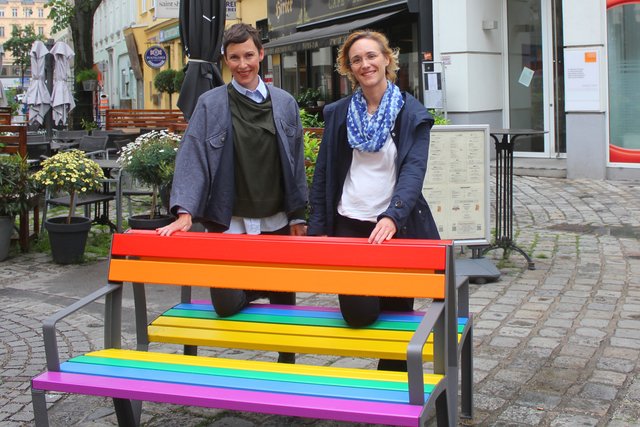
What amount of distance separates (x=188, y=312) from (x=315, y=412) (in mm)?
1469

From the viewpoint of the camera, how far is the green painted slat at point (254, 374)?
3213 mm

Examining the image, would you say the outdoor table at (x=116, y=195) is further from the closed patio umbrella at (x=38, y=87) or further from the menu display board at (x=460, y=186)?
the closed patio umbrella at (x=38, y=87)

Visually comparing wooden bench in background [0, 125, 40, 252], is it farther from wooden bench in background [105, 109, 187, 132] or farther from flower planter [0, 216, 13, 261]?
wooden bench in background [105, 109, 187, 132]

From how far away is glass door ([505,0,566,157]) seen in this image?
14902 millimetres

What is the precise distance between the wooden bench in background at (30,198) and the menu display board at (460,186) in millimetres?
3990

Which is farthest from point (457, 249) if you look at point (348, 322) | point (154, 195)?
point (348, 322)

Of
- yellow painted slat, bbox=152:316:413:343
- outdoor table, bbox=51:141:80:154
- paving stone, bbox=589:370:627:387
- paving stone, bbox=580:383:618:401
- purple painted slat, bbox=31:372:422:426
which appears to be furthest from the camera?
outdoor table, bbox=51:141:80:154

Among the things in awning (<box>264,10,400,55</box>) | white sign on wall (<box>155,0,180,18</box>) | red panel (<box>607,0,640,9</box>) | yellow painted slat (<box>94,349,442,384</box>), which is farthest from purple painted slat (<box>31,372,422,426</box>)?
white sign on wall (<box>155,0,180,18</box>)

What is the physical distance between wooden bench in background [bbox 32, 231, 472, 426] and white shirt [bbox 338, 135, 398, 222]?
1.31 ft

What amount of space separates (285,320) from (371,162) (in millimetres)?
802

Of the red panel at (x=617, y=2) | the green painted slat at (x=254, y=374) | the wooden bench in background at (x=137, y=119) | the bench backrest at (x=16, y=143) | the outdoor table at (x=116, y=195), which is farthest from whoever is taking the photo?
the wooden bench in background at (x=137, y=119)

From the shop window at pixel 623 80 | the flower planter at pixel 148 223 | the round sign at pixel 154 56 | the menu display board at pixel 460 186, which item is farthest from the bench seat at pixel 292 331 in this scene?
the round sign at pixel 154 56

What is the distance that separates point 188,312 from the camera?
14.2ft

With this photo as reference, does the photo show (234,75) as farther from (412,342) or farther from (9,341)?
(9,341)
